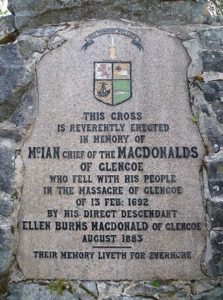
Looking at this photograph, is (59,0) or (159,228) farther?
(59,0)

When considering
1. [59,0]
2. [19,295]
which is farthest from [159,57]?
[19,295]

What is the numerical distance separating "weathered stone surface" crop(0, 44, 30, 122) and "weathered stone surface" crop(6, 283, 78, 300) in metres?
1.19

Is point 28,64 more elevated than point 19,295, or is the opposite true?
point 28,64

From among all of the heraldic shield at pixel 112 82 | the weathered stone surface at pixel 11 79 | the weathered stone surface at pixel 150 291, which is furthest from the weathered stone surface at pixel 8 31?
the weathered stone surface at pixel 150 291

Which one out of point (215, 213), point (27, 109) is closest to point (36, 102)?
point (27, 109)

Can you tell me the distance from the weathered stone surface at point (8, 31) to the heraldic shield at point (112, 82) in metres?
0.72

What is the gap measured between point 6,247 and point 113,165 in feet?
3.04

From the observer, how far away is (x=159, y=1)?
12.5 feet

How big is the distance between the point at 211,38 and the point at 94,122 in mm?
1081

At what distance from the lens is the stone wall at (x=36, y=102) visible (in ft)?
11.3

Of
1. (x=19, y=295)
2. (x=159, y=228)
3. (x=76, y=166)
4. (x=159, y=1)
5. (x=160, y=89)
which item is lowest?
(x=19, y=295)

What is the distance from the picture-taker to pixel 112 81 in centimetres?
366

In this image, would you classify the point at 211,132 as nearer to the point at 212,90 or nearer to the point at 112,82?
the point at 212,90

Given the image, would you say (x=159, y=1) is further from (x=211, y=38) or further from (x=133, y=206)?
(x=133, y=206)
